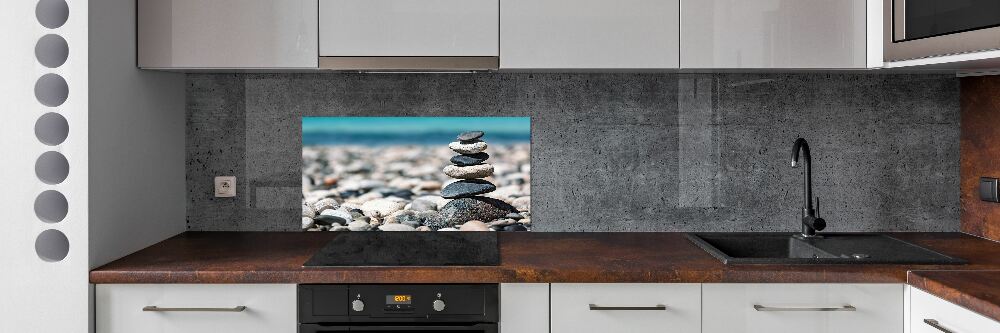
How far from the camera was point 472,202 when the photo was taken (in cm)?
264

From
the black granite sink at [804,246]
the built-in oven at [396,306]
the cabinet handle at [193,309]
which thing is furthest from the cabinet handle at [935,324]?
the cabinet handle at [193,309]

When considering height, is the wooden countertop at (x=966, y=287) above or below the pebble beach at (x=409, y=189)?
below

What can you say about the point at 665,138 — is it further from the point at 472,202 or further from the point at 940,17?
the point at 940,17

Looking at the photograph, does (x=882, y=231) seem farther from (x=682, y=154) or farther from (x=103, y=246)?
(x=103, y=246)

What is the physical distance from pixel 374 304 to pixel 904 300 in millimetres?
1361

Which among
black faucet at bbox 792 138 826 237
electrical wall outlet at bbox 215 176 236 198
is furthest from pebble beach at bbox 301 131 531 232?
black faucet at bbox 792 138 826 237

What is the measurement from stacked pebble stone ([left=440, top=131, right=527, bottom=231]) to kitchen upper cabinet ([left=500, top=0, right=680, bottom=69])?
1.64ft
